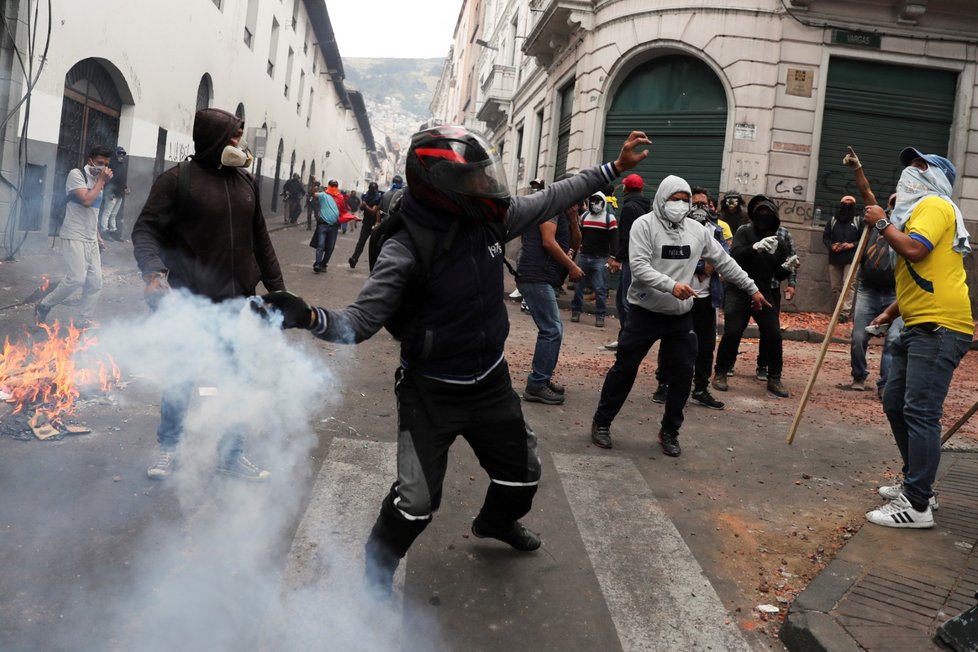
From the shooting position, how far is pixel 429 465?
3164 millimetres

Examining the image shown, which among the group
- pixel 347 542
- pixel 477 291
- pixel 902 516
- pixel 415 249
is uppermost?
pixel 415 249

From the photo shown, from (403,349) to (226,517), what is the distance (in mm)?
1392

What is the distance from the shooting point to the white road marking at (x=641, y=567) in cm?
326

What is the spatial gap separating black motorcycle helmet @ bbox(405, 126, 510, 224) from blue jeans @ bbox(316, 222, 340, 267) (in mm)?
11454

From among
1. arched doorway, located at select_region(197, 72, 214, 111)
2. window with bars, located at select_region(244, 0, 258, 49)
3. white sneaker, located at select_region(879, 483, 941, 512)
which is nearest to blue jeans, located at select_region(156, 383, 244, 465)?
white sneaker, located at select_region(879, 483, 941, 512)

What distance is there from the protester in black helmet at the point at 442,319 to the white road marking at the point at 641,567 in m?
0.83

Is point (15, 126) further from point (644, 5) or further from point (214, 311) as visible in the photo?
point (644, 5)

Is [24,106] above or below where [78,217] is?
above

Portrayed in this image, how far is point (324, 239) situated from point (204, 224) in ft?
34.4

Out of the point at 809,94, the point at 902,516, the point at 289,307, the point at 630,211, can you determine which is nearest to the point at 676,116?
the point at 809,94

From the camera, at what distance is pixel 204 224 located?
4059 millimetres

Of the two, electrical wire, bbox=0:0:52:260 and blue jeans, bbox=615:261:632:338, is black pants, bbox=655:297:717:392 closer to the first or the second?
blue jeans, bbox=615:261:632:338

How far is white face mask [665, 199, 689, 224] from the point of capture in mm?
5637

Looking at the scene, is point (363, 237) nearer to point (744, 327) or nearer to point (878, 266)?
point (744, 327)
